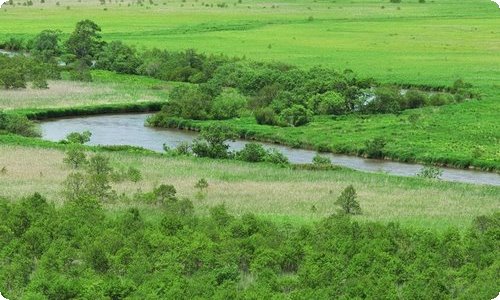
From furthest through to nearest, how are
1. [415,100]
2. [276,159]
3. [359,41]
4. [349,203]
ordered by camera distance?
[359,41], [415,100], [276,159], [349,203]

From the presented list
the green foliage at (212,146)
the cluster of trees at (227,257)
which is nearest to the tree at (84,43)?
the green foliage at (212,146)

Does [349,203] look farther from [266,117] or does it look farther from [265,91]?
[265,91]

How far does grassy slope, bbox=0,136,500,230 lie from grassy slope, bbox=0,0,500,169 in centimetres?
629

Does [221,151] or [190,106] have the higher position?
[221,151]

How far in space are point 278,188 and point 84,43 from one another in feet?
121

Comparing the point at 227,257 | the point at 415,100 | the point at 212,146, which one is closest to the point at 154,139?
the point at 212,146

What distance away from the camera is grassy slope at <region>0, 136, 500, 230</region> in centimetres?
2542

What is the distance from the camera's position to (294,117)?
42969mm

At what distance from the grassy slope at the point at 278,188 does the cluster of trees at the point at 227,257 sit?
2.79 metres

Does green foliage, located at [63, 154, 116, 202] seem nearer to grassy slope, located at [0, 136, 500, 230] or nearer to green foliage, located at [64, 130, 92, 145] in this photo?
grassy slope, located at [0, 136, 500, 230]

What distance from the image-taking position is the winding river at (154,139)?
34.1 m

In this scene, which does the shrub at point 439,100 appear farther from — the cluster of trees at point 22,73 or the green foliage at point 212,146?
the cluster of trees at point 22,73

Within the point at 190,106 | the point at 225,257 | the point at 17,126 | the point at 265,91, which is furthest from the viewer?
the point at 265,91

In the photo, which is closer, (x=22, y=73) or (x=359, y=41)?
(x=22, y=73)
